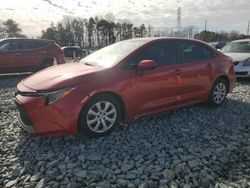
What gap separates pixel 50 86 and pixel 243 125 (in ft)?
11.5

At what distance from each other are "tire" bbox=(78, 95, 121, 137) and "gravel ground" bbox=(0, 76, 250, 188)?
0.15m

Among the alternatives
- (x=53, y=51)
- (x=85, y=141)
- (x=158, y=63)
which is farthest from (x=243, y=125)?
(x=53, y=51)

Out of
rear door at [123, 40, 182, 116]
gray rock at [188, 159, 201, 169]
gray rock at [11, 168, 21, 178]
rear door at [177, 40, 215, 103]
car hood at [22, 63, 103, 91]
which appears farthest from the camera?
rear door at [177, 40, 215, 103]

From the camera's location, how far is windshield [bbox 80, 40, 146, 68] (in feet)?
17.3

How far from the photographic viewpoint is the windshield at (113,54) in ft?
17.3

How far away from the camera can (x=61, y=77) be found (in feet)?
15.4

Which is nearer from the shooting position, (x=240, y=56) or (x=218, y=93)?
(x=218, y=93)

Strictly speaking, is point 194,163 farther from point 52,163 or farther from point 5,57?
point 5,57

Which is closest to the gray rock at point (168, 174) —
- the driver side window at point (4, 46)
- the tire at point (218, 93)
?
the tire at point (218, 93)

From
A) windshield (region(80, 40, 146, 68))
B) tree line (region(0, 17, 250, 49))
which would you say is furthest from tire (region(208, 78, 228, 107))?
tree line (region(0, 17, 250, 49))

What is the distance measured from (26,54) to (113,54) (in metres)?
8.33

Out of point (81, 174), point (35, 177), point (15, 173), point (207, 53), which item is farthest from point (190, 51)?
point (15, 173)

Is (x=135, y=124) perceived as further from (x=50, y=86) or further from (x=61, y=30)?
(x=61, y=30)

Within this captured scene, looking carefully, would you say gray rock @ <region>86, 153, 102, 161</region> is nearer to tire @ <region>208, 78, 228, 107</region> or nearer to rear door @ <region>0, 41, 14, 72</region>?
tire @ <region>208, 78, 228, 107</region>
